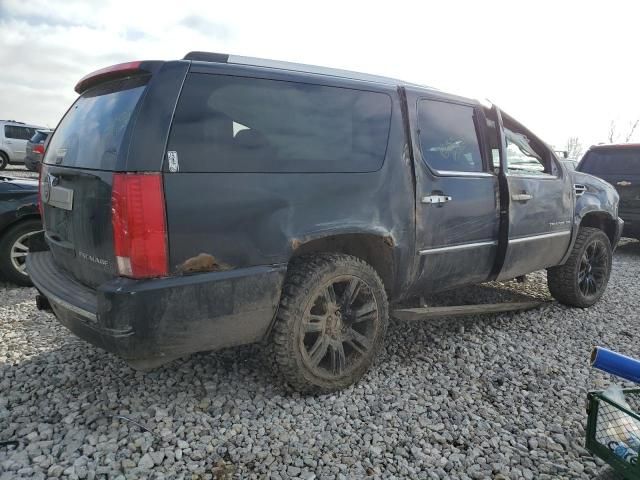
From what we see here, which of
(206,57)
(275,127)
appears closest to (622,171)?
(275,127)

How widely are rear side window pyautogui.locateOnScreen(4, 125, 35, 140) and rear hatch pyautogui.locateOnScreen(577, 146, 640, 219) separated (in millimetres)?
17329

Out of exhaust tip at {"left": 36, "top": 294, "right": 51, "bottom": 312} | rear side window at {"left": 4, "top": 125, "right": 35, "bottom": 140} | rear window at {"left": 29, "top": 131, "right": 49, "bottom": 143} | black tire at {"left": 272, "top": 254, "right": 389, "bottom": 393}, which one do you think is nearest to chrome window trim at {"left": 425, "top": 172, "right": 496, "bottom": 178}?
black tire at {"left": 272, "top": 254, "right": 389, "bottom": 393}

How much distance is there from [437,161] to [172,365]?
226cm

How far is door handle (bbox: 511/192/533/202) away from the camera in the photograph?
374 centimetres

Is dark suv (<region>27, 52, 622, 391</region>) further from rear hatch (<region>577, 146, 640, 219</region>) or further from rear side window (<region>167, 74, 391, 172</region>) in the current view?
rear hatch (<region>577, 146, 640, 219</region>)

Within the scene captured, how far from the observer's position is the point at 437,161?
3.30 meters

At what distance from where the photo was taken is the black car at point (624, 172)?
7.55m

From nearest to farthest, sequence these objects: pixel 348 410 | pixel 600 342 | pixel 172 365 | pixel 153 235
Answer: pixel 153 235
pixel 348 410
pixel 172 365
pixel 600 342

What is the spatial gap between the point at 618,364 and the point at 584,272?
3.33 m

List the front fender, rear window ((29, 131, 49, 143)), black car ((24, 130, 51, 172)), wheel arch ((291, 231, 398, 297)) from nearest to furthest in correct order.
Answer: wheel arch ((291, 231, 398, 297)), the front fender, black car ((24, 130, 51, 172)), rear window ((29, 131, 49, 143))

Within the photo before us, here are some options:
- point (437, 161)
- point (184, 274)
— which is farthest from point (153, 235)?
point (437, 161)

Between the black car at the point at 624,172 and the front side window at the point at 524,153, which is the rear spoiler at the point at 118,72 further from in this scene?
the black car at the point at 624,172

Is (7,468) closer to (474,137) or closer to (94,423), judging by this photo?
(94,423)

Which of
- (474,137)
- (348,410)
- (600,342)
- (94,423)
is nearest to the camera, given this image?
(94,423)
